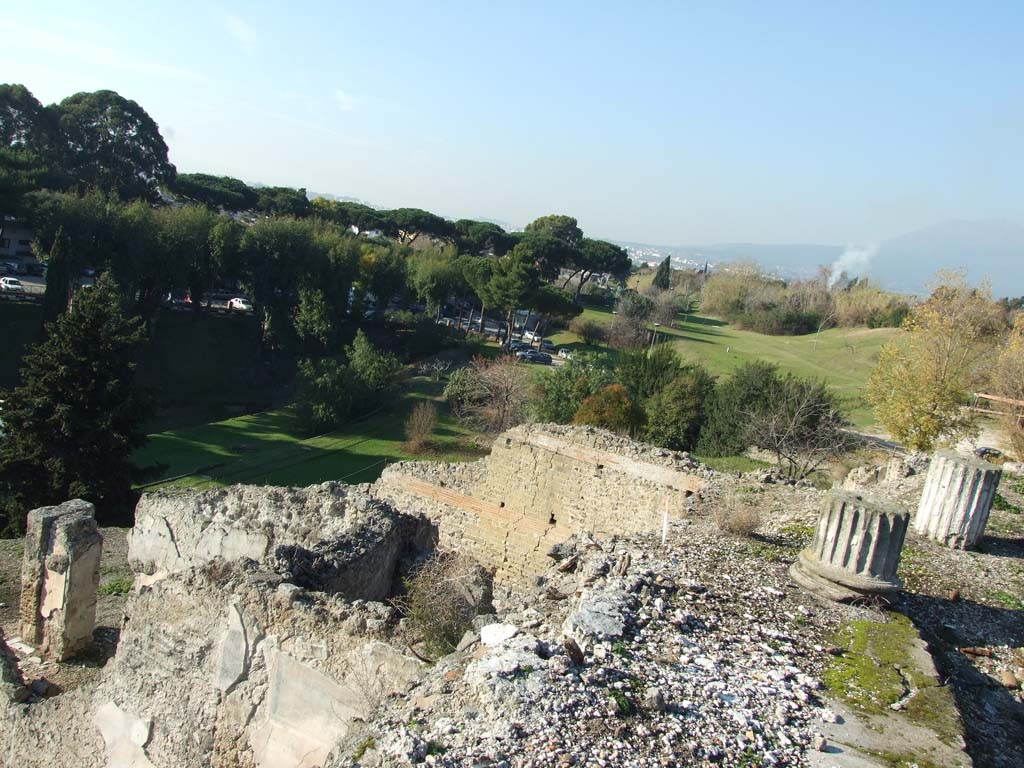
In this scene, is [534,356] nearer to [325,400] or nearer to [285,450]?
[325,400]

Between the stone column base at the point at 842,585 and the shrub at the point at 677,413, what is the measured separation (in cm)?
1568

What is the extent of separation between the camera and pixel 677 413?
2217 cm

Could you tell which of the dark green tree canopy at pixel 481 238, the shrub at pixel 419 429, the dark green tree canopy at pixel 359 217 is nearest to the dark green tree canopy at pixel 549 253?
the dark green tree canopy at pixel 481 238

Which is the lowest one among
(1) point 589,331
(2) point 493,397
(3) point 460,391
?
(3) point 460,391

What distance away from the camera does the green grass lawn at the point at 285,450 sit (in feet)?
61.8

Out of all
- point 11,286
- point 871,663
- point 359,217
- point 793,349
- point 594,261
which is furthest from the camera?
point 359,217

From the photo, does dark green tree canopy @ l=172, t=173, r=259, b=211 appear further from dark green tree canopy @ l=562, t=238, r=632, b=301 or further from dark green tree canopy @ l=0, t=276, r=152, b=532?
dark green tree canopy @ l=0, t=276, r=152, b=532

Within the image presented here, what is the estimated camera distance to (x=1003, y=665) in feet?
18.3

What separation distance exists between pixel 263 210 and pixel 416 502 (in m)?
40.5

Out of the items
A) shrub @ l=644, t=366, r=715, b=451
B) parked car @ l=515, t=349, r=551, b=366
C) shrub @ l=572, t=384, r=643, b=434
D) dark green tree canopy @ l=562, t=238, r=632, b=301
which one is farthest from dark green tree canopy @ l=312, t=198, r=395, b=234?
shrub @ l=572, t=384, r=643, b=434

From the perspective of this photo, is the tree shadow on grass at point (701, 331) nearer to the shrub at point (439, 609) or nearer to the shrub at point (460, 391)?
the shrub at point (460, 391)

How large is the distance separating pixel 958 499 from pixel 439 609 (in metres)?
5.63

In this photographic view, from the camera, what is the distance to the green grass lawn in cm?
1884

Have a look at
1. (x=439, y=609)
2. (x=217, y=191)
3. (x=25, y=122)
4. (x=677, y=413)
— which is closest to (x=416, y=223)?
(x=217, y=191)
